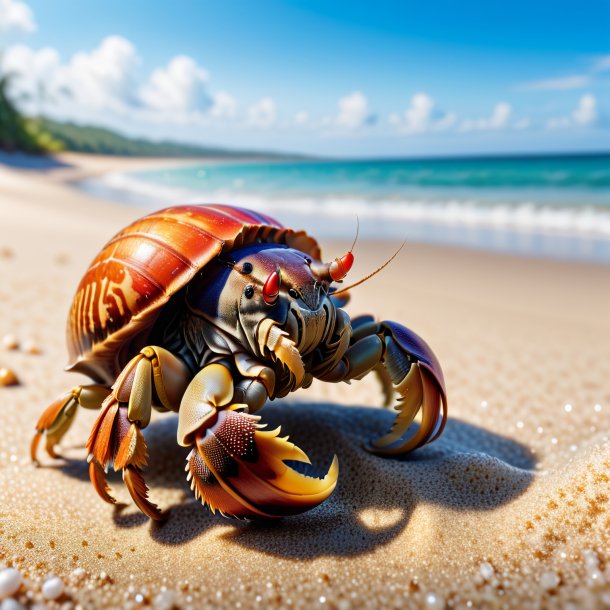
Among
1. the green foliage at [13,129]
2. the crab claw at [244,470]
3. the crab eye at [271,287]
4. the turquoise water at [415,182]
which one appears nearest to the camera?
the crab claw at [244,470]

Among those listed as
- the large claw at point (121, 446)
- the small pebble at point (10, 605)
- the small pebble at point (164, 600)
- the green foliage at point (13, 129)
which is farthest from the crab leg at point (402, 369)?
the green foliage at point (13, 129)

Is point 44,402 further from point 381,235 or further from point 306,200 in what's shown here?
point 306,200

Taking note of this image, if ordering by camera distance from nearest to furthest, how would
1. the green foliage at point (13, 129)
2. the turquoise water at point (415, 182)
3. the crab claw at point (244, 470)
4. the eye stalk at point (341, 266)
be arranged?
1. the crab claw at point (244, 470)
2. the eye stalk at point (341, 266)
3. the turquoise water at point (415, 182)
4. the green foliage at point (13, 129)

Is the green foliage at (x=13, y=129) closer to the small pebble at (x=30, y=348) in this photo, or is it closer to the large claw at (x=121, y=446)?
the small pebble at (x=30, y=348)

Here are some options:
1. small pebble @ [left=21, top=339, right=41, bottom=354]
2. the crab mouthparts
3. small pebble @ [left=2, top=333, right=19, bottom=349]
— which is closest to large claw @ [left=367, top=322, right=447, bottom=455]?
A: the crab mouthparts

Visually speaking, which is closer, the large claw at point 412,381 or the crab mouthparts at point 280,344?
the crab mouthparts at point 280,344

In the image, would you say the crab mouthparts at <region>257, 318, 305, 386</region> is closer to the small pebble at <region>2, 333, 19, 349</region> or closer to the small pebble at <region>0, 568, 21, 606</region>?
the small pebble at <region>0, 568, 21, 606</region>
